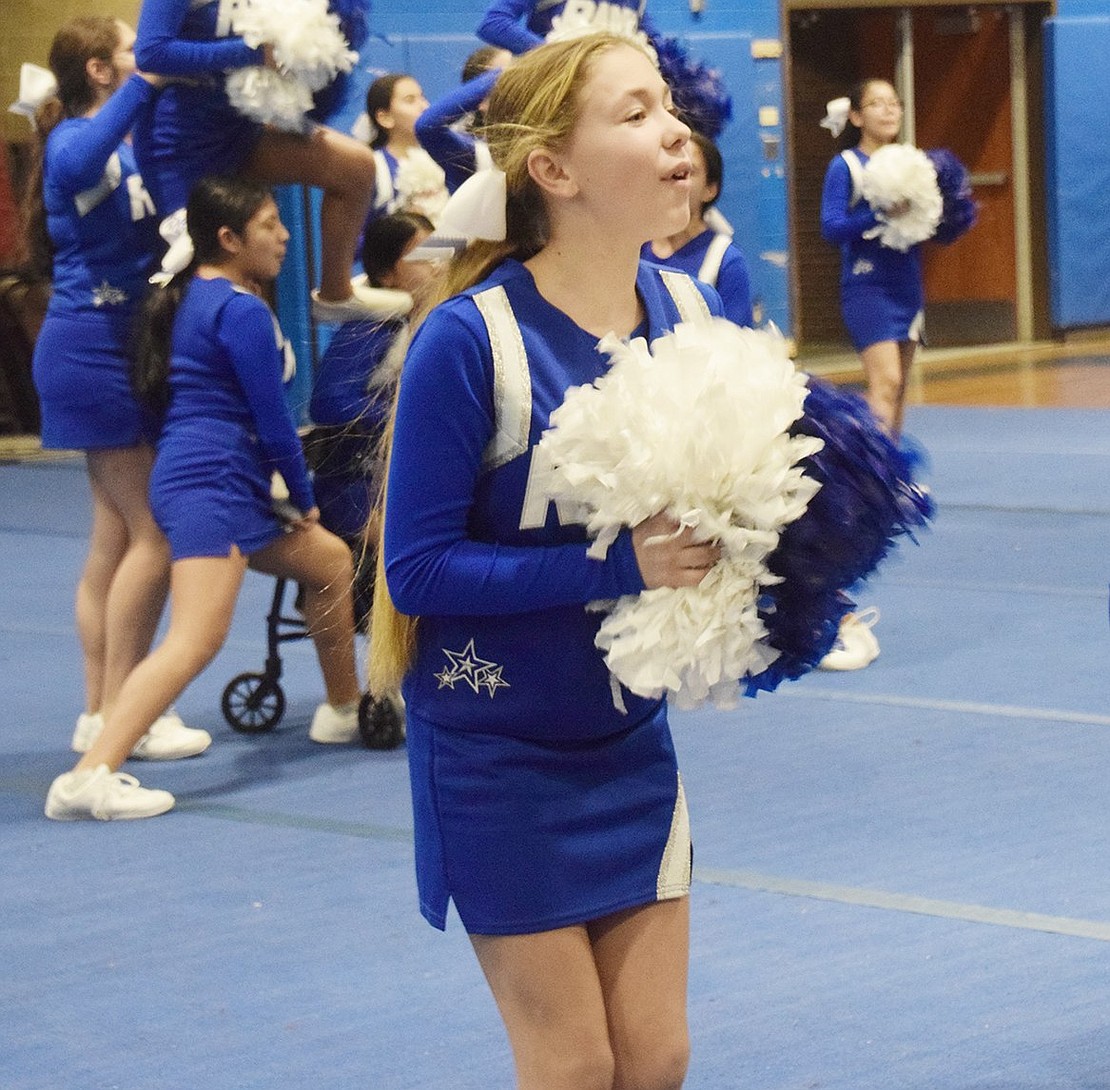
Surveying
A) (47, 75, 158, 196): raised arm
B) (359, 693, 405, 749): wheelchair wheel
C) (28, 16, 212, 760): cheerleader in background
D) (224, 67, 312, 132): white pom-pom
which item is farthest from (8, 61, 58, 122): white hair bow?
(359, 693, 405, 749): wheelchair wheel

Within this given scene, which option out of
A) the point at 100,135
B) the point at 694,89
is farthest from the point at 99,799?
the point at 694,89

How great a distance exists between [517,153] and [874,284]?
5628 millimetres

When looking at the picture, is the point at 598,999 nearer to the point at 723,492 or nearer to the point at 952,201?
the point at 723,492

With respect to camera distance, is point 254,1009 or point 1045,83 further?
point 1045,83

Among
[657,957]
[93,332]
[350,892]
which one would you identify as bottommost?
[350,892]

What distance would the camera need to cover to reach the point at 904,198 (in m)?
7.73

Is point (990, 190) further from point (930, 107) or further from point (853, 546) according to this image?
point (853, 546)

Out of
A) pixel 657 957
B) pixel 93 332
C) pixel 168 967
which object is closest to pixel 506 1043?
pixel 168 967

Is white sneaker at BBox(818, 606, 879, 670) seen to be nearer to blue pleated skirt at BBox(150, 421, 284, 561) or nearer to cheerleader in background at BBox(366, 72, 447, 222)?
blue pleated skirt at BBox(150, 421, 284, 561)

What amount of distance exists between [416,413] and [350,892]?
6.98 feet

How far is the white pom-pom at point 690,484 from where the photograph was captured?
6.96 ft

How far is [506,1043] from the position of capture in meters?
3.28

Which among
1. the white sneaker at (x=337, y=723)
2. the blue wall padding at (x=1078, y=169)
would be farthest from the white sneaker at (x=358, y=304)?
the blue wall padding at (x=1078, y=169)

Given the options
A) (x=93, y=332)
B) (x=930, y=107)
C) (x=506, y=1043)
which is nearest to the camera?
(x=506, y=1043)
